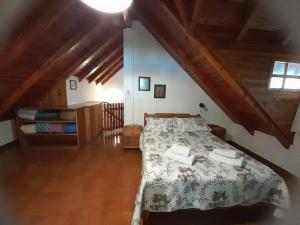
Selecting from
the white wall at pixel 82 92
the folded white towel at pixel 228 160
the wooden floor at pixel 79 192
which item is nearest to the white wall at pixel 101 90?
the white wall at pixel 82 92

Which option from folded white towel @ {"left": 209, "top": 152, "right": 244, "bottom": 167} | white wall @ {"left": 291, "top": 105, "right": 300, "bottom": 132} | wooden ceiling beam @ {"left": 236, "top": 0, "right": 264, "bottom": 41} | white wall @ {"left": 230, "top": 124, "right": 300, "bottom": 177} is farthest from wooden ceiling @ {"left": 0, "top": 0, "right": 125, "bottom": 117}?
white wall @ {"left": 230, "top": 124, "right": 300, "bottom": 177}

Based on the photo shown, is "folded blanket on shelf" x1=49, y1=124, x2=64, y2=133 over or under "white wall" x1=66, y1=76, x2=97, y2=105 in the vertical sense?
under

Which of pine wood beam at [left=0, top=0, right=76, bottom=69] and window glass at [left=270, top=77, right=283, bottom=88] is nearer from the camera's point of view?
pine wood beam at [left=0, top=0, right=76, bottom=69]

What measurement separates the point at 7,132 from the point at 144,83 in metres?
3.26

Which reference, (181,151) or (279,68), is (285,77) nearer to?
(279,68)

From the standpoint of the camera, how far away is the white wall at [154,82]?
3.66 metres

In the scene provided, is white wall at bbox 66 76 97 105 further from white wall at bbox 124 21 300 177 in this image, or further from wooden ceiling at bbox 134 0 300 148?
wooden ceiling at bbox 134 0 300 148

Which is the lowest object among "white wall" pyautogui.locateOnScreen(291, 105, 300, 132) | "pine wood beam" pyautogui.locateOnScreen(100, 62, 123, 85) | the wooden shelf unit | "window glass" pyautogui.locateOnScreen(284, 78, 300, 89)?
the wooden shelf unit

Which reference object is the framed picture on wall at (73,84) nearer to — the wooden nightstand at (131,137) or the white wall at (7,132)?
the white wall at (7,132)

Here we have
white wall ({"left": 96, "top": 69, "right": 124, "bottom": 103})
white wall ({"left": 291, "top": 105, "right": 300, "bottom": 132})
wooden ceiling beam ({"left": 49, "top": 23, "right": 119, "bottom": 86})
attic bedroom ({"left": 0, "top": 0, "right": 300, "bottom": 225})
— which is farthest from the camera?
white wall ({"left": 96, "top": 69, "right": 124, "bottom": 103})

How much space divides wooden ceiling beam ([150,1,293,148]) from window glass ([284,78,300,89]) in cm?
50

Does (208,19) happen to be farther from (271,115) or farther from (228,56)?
(271,115)

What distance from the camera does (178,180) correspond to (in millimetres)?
1587

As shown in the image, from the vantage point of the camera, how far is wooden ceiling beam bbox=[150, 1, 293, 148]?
2.09 metres
